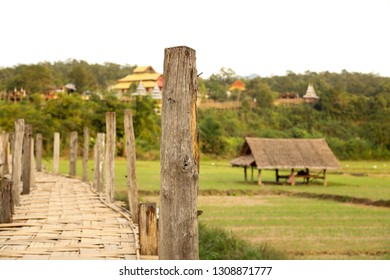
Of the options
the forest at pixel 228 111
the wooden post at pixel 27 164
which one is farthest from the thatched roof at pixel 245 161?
the wooden post at pixel 27 164

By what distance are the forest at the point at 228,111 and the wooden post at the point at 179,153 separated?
15784 mm

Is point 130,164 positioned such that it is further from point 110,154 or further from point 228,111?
point 228,111

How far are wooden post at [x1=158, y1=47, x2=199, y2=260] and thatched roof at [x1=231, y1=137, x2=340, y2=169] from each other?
624 inches

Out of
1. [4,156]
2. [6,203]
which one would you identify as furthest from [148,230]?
[4,156]

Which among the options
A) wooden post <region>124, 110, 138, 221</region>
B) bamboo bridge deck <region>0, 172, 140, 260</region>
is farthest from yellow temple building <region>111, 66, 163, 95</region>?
wooden post <region>124, 110, 138, 221</region>

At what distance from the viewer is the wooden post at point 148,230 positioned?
5.41m

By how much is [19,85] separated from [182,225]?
57.6ft

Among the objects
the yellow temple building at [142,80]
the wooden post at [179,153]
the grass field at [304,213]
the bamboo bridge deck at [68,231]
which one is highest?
the yellow temple building at [142,80]

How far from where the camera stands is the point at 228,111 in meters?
29.3

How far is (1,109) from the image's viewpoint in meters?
20.5

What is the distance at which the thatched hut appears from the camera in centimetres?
2008

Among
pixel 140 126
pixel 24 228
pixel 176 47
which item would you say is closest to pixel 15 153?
pixel 24 228

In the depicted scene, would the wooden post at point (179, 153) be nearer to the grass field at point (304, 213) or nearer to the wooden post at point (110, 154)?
the grass field at point (304, 213)
